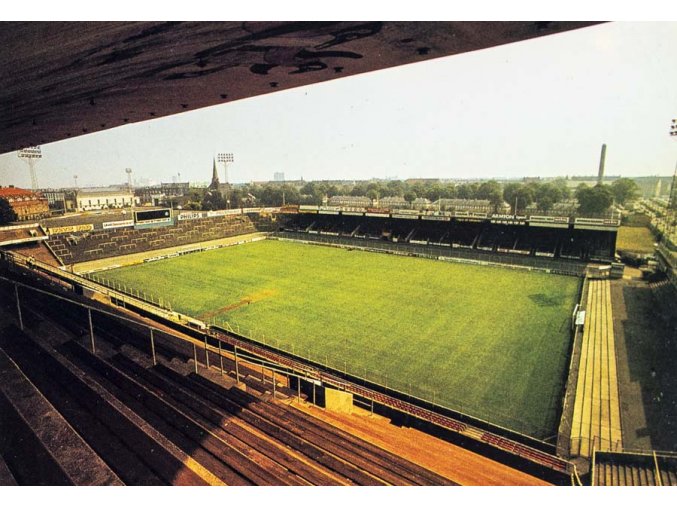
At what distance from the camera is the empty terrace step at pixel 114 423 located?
16.4 ft

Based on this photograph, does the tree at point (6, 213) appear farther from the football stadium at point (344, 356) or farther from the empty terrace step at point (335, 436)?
the empty terrace step at point (335, 436)

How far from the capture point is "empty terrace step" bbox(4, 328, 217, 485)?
16.4ft

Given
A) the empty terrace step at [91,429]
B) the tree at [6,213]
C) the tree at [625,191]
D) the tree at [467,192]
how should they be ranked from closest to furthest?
the empty terrace step at [91,429] → the tree at [6,213] → the tree at [625,191] → the tree at [467,192]

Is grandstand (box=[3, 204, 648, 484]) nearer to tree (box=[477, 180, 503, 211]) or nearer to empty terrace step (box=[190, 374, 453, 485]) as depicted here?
empty terrace step (box=[190, 374, 453, 485])

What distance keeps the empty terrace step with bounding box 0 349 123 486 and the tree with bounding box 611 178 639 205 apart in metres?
89.5

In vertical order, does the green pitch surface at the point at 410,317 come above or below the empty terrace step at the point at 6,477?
below

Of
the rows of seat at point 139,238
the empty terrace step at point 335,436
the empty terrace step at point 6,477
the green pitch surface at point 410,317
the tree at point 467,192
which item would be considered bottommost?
the green pitch surface at point 410,317

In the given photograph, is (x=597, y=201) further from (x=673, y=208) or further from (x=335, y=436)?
(x=335, y=436)

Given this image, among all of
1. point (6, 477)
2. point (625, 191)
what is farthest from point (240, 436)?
point (625, 191)

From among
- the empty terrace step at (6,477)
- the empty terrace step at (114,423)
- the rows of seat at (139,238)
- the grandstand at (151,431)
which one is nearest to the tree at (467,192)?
the rows of seat at (139,238)

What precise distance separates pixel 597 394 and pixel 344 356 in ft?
29.3

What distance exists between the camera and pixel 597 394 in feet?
41.5

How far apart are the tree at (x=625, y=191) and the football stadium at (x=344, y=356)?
175 ft

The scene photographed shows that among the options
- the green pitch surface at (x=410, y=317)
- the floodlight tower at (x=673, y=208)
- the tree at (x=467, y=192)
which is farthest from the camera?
the tree at (x=467, y=192)
